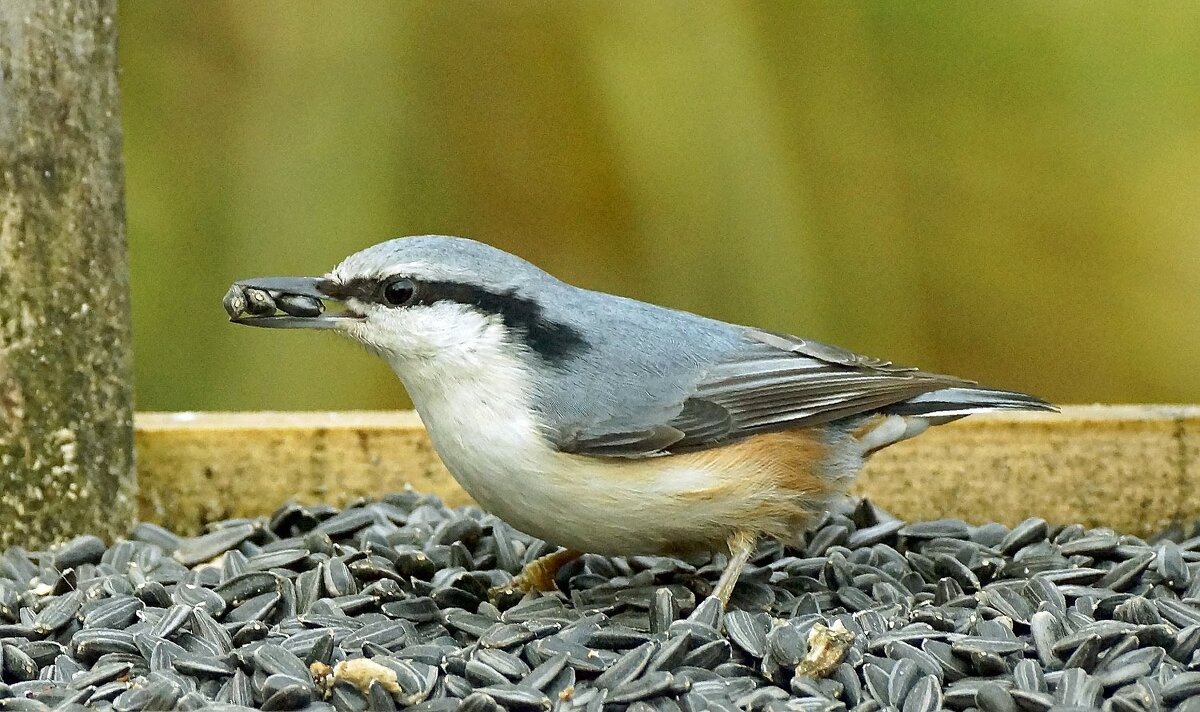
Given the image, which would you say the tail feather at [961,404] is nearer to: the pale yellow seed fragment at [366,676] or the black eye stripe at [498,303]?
the black eye stripe at [498,303]

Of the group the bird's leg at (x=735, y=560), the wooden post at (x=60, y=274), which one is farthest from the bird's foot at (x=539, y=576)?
the wooden post at (x=60, y=274)

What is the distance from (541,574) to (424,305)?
741 millimetres

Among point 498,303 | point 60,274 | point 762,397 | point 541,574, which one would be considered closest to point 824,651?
point 762,397

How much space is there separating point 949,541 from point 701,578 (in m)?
0.67

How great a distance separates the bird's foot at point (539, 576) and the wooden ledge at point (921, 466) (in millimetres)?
734

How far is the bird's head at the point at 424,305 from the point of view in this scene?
9.03 feet

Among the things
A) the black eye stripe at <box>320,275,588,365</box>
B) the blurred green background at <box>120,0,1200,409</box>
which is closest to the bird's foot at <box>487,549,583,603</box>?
the black eye stripe at <box>320,275,588,365</box>

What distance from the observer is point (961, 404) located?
3.07m

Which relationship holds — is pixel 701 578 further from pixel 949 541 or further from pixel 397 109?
pixel 397 109

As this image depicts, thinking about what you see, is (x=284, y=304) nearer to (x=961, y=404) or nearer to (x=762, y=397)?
(x=762, y=397)

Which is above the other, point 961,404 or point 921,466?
point 961,404

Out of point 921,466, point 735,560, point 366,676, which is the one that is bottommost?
point 366,676

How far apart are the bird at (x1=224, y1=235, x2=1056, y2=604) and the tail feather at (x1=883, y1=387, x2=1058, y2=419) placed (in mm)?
176

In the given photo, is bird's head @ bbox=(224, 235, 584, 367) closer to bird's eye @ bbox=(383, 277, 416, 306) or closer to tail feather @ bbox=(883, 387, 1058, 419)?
bird's eye @ bbox=(383, 277, 416, 306)
